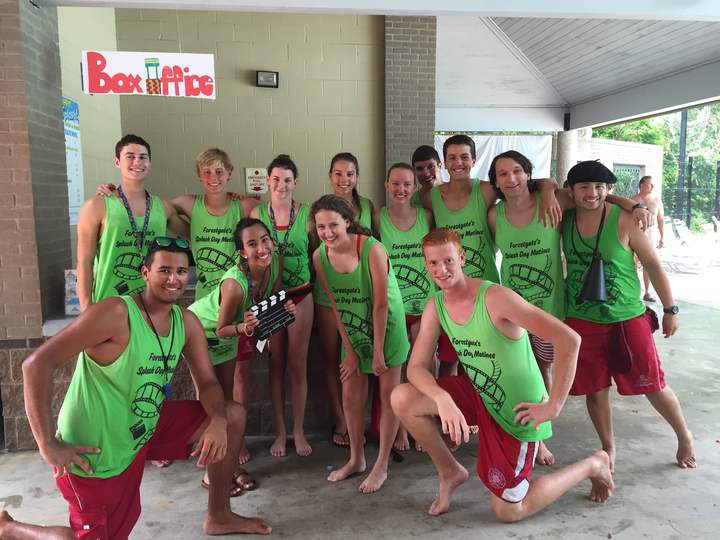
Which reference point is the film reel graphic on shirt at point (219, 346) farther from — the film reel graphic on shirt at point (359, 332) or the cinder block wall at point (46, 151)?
the cinder block wall at point (46, 151)

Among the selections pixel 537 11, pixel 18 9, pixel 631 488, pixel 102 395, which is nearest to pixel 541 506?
pixel 631 488

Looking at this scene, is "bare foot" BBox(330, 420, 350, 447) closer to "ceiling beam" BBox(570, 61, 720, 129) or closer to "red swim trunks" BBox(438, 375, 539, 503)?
"red swim trunks" BBox(438, 375, 539, 503)

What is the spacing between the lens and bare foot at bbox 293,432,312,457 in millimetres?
3463

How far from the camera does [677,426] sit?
320 cm

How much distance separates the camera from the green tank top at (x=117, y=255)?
3092 mm

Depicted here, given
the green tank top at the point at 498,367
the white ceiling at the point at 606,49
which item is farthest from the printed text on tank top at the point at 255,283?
the white ceiling at the point at 606,49

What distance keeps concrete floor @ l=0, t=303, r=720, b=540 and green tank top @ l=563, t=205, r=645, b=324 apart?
88cm

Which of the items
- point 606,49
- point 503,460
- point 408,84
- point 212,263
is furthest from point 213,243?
point 606,49

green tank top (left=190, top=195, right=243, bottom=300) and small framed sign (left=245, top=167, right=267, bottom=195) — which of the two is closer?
green tank top (left=190, top=195, right=243, bottom=300)

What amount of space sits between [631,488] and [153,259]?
255 centimetres

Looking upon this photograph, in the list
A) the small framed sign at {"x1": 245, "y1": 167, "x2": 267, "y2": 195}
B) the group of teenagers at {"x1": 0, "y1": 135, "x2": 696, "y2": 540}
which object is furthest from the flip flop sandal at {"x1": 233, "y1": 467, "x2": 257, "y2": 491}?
the small framed sign at {"x1": 245, "y1": 167, "x2": 267, "y2": 195}

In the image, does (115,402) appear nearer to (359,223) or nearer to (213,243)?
(213,243)

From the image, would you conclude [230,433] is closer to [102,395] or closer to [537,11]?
[102,395]

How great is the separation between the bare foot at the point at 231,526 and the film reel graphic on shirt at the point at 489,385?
1.12m
